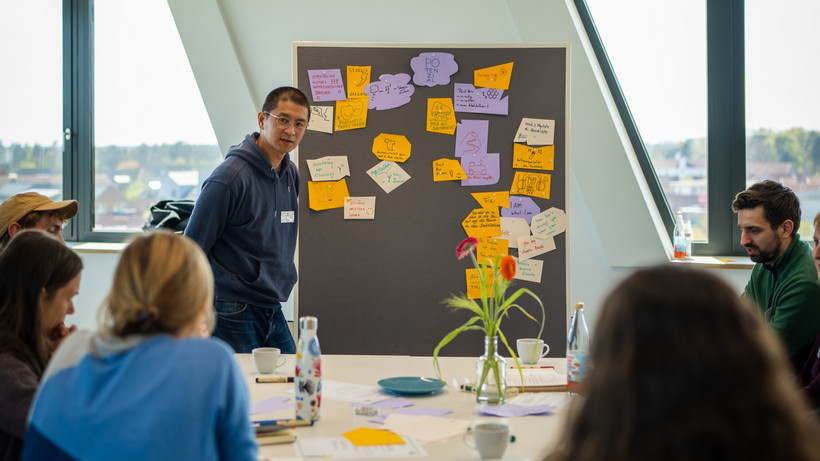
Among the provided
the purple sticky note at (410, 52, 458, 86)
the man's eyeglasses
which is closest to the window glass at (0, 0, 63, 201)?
the man's eyeglasses

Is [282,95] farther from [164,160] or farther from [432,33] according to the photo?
[164,160]

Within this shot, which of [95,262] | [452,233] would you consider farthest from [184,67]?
[452,233]

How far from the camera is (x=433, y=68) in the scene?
3.52 metres

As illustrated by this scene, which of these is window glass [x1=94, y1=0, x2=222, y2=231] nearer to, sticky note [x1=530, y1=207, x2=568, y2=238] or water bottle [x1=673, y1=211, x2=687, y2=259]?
sticky note [x1=530, y1=207, x2=568, y2=238]

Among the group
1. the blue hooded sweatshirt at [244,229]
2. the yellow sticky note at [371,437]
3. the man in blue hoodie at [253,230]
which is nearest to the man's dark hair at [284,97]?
the man in blue hoodie at [253,230]

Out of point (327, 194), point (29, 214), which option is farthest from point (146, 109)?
point (29, 214)

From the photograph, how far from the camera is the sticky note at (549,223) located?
138 inches

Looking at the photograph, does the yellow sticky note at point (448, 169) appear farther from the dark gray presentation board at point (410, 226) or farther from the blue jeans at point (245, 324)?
the blue jeans at point (245, 324)

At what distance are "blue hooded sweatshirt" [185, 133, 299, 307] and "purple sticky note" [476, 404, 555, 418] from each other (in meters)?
1.28

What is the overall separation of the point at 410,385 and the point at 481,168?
5.36 feet

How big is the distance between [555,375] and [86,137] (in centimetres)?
339

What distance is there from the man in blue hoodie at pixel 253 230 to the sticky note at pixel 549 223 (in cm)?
116

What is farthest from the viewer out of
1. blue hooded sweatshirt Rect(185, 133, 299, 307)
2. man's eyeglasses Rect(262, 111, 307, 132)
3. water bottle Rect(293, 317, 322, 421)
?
man's eyeglasses Rect(262, 111, 307, 132)

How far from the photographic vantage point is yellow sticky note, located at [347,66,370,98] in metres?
3.53
